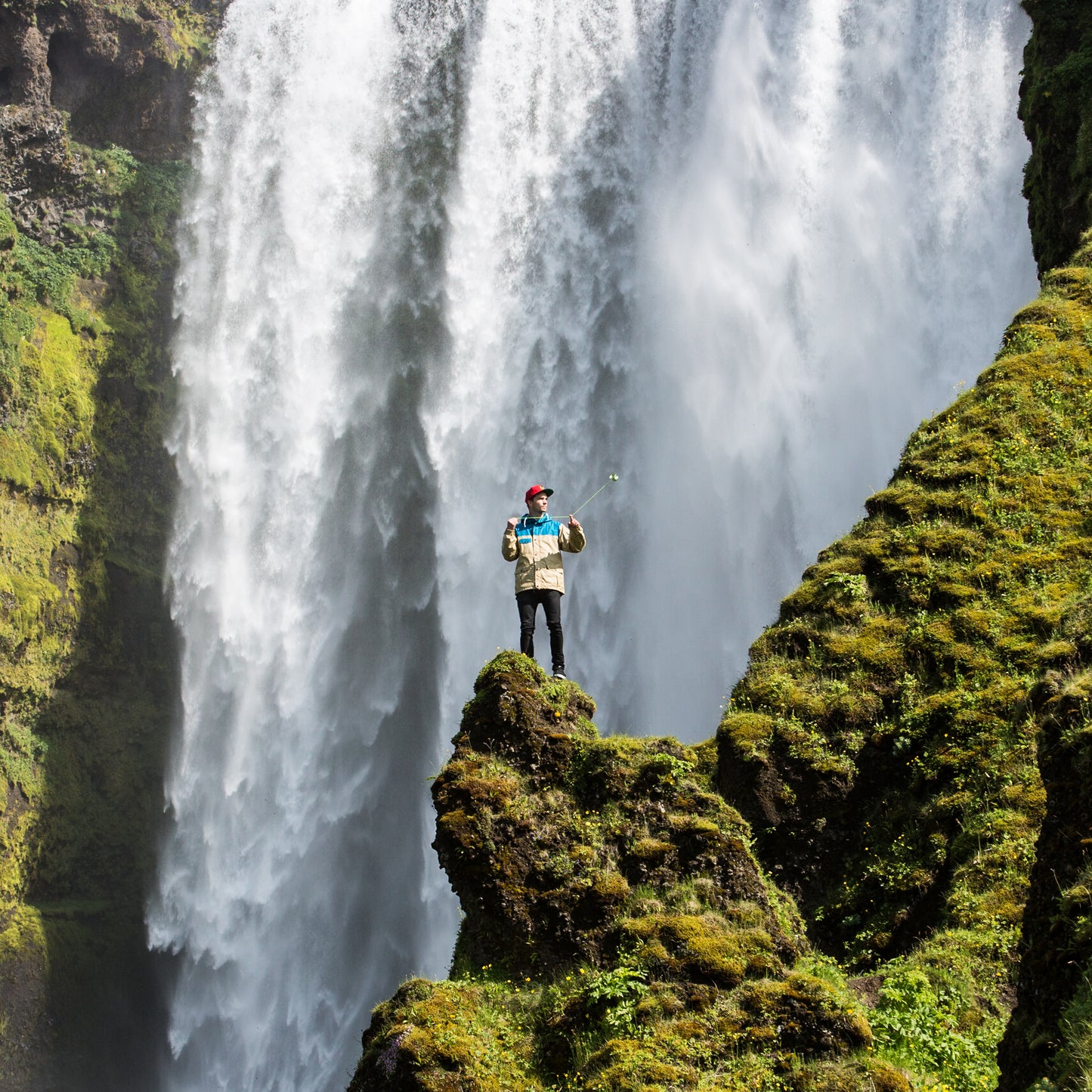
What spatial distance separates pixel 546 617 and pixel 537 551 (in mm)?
611

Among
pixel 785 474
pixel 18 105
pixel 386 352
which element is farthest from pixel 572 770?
pixel 18 105

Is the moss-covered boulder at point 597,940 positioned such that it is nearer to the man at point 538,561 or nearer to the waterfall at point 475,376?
the man at point 538,561

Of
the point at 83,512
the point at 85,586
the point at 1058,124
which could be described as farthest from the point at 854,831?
the point at 83,512

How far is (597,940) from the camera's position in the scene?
24.5ft

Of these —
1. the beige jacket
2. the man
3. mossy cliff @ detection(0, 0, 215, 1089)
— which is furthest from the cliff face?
mossy cliff @ detection(0, 0, 215, 1089)

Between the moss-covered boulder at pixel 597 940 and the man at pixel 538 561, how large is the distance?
934mm

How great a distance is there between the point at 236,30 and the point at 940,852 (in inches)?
1311

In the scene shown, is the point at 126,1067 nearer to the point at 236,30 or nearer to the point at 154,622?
the point at 154,622

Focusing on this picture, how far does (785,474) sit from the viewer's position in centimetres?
2633

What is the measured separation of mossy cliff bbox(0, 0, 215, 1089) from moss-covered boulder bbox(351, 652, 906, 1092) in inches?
909

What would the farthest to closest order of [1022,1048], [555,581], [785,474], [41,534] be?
[41,534] < [785,474] < [555,581] < [1022,1048]

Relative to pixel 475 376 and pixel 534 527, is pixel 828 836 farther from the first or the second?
pixel 475 376

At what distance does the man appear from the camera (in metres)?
10.1

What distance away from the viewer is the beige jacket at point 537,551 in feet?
→ 33.6
